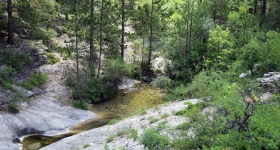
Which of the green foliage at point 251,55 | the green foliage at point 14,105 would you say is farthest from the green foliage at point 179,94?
the green foliage at point 14,105

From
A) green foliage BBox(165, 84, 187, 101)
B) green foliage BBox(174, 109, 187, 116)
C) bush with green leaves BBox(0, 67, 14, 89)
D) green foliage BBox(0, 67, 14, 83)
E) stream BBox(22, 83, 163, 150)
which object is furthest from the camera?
green foliage BBox(165, 84, 187, 101)

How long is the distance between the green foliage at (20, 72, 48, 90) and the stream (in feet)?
15.7

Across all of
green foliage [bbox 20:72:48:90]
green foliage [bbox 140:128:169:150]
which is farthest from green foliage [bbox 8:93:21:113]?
green foliage [bbox 140:128:169:150]

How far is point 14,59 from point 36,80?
2.69 metres

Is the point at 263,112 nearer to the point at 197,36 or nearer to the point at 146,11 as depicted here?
the point at 197,36

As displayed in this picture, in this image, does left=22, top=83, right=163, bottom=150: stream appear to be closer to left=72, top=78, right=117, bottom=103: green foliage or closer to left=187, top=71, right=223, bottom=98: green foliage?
left=72, top=78, right=117, bottom=103: green foliage

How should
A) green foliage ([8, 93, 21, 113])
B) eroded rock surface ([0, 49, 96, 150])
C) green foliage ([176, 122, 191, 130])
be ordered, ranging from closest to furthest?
green foliage ([176, 122, 191, 130]), eroded rock surface ([0, 49, 96, 150]), green foliage ([8, 93, 21, 113])

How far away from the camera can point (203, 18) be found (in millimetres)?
30062

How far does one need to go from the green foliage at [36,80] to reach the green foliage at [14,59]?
1.39 m

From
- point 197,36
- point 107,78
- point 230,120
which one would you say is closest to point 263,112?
point 230,120

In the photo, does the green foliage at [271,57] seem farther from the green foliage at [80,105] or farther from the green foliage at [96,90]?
the green foliage at [80,105]

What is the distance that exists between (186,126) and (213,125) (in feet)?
11.0

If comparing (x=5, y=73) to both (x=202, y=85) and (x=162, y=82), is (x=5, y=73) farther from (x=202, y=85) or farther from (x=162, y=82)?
(x=202, y=85)

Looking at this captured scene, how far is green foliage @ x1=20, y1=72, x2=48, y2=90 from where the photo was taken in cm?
2366
